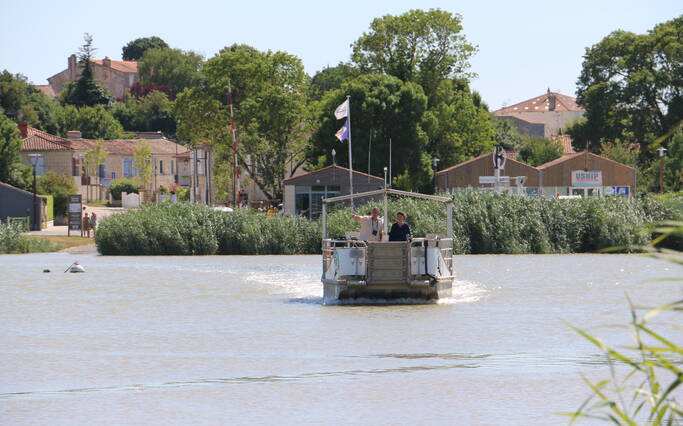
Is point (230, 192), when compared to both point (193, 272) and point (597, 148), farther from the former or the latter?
point (193, 272)

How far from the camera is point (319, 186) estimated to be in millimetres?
73062

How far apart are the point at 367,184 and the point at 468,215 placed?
72.1 feet

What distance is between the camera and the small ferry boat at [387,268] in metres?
27.1

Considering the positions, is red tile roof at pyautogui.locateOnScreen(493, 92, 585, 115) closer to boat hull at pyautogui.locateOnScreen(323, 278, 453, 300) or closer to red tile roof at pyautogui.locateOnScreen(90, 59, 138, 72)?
red tile roof at pyautogui.locateOnScreen(90, 59, 138, 72)

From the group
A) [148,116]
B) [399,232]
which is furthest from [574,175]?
[148,116]

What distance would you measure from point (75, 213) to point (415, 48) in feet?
107

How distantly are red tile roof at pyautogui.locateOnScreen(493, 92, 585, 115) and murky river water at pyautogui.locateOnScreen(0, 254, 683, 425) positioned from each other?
12964 centimetres

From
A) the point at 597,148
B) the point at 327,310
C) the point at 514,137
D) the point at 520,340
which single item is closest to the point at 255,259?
the point at 327,310

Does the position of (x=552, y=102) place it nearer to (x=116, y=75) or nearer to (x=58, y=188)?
(x=116, y=75)

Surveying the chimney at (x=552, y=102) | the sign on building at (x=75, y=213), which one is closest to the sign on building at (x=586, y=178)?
the sign on building at (x=75, y=213)

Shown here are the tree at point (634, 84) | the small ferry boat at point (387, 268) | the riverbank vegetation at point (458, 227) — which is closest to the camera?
the small ferry boat at point (387, 268)

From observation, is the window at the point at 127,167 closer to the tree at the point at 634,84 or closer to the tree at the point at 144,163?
the tree at the point at 144,163

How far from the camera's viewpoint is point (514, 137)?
124 metres

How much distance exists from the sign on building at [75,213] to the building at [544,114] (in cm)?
8945
